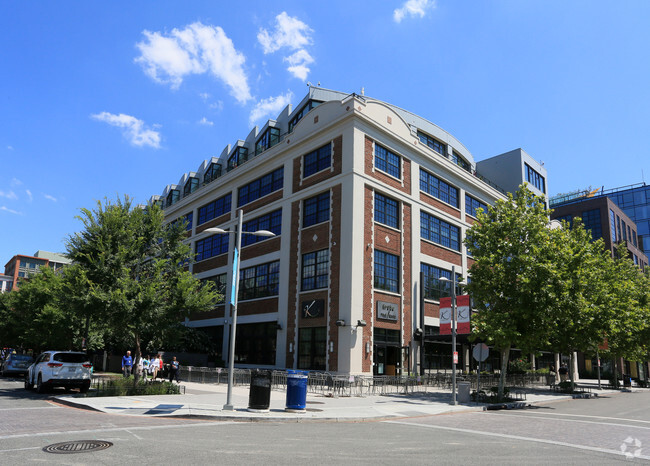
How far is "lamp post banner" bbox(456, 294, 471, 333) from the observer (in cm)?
2410

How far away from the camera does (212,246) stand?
45031mm

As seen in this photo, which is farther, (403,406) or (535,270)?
(535,270)

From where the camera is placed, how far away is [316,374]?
26297mm

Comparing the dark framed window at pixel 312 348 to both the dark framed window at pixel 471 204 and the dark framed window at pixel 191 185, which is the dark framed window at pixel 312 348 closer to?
the dark framed window at pixel 471 204

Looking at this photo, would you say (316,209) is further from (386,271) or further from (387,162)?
(386,271)

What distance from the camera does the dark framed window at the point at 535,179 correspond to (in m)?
54.2

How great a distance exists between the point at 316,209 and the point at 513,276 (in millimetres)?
13606

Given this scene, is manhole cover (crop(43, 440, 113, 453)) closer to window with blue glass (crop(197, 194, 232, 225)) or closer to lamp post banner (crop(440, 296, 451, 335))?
lamp post banner (crop(440, 296, 451, 335))

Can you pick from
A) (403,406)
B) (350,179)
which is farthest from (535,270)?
(350,179)

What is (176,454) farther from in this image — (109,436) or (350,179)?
(350,179)

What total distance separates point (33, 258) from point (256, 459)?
156 m

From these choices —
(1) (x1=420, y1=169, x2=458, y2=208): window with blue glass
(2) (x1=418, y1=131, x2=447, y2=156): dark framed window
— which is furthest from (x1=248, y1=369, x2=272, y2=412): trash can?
(2) (x1=418, y1=131, x2=447, y2=156): dark framed window

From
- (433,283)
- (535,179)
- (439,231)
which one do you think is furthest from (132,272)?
(535,179)

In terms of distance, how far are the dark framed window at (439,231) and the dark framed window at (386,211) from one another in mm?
3057
